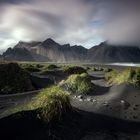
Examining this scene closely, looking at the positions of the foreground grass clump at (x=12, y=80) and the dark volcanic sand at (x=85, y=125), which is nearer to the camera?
the dark volcanic sand at (x=85, y=125)

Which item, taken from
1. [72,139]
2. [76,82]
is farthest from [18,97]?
[72,139]

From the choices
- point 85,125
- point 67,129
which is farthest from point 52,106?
point 85,125

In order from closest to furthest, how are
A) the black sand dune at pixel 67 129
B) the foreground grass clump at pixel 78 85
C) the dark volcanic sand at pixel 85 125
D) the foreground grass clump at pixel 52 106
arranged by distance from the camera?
the black sand dune at pixel 67 129 < the dark volcanic sand at pixel 85 125 < the foreground grass clump at pixel 52 106 < the foreground grass clump at pixel 78 85

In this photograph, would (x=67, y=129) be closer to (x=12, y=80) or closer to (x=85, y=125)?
(x=85, y=125)

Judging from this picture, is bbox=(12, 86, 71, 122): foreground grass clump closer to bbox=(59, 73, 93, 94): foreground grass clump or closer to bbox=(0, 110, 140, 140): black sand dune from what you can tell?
bbox=(0, 110, 140, 140): black sand dune

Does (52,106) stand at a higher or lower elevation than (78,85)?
higher

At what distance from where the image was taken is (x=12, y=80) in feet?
61.5

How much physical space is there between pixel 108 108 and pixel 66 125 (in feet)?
11.5

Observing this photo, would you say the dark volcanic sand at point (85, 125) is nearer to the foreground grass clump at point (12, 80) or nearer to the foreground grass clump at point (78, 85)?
the foreground grass clump at point (78, 85)

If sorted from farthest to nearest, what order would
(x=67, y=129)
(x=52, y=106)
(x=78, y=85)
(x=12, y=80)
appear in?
(x=12, y=80) < (x=78, y=85) < (x=52, y=106) < (x=67, y=129)

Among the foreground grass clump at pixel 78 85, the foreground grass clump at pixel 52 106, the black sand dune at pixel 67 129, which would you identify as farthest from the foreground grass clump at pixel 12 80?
the black sand dune at pixel 67 129

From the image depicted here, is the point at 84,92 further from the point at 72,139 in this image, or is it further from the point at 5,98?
the point at 72,139

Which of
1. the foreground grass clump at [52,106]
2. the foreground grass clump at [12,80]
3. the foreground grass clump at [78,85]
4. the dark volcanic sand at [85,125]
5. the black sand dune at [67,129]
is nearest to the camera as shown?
the black sand dune at [67,129]

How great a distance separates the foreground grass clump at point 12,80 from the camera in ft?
58.8
